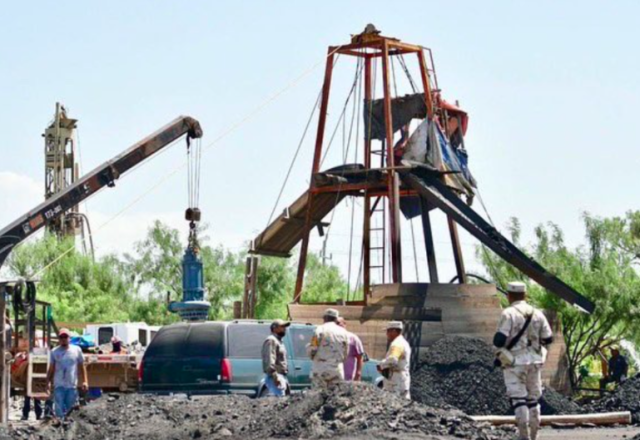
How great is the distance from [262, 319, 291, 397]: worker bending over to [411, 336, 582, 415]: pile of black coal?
589 centimetres

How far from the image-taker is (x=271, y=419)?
1748 centimetres

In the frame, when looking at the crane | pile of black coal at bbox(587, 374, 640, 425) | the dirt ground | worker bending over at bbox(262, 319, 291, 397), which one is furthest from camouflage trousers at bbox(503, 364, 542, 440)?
the crane

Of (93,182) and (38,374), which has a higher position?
(93,182)

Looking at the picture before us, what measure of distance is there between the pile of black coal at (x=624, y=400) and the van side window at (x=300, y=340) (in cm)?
614

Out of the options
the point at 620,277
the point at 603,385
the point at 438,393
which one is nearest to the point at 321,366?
the point at 438,393

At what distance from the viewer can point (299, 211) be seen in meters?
38.9

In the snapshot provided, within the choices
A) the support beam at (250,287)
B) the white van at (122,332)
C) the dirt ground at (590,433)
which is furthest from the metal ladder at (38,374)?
the white van at (122,332)

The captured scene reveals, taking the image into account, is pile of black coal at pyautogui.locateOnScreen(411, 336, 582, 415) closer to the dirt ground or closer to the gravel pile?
the dirt ground

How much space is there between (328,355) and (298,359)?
12.8 feet

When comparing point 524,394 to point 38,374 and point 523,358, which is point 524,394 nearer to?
point 523,358

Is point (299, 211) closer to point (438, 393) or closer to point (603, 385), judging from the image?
point (603, 385)

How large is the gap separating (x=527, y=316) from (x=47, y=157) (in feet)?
206

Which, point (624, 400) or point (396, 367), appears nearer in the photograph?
point (396, 367)

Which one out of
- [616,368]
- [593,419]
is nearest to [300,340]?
[593,419]
